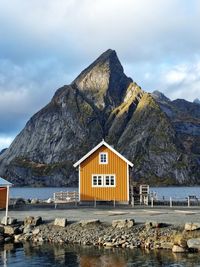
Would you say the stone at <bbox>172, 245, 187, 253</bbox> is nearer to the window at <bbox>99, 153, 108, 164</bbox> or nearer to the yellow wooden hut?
the yellow wooden hut

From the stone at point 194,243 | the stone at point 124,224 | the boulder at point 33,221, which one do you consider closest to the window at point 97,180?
the boulder at point 33,221

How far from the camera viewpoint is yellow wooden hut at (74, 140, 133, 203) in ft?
201

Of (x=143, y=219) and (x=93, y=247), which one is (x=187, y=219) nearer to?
(x=143, y=219)

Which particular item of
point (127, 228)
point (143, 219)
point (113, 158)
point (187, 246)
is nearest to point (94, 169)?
point (113, 158)

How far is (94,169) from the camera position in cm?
6203

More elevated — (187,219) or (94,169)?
(94,169)

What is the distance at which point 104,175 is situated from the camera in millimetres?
61688

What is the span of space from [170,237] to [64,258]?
7.39 meters

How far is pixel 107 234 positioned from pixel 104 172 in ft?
90.2

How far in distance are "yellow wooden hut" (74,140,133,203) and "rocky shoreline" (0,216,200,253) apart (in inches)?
878

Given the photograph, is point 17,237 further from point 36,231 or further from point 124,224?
point 124,224

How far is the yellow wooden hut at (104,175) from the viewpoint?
61219mm

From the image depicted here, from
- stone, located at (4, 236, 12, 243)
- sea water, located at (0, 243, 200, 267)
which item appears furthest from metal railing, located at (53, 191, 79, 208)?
sea water, located at (0, 243, 200, 267)

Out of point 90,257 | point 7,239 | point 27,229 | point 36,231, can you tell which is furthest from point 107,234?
point 7,239
